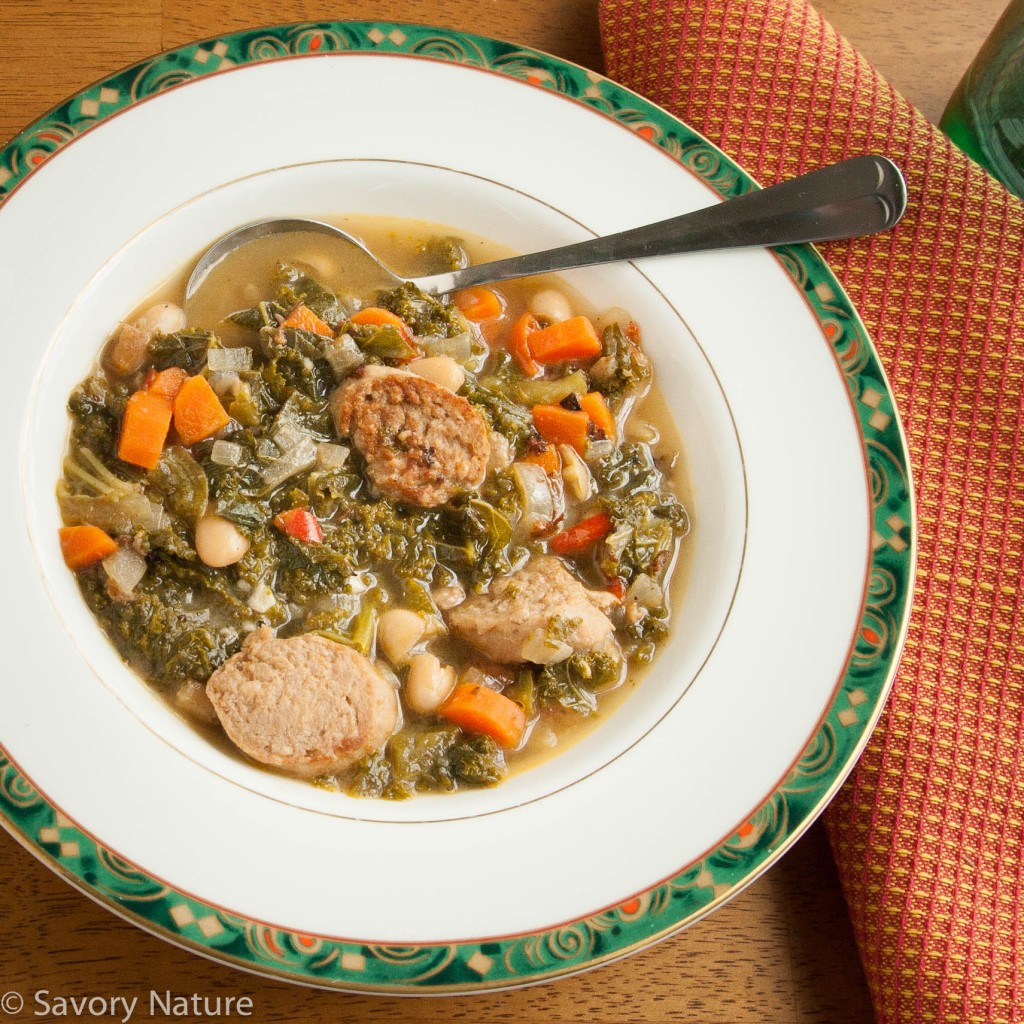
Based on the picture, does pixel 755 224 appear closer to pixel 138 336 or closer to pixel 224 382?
pixel 224 382

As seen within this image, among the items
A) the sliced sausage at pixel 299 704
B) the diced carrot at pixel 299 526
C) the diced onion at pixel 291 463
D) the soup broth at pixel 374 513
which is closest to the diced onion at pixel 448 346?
the soup broth at pixel 374 513

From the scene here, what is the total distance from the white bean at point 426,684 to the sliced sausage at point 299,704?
6.3 inches

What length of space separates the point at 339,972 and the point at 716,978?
139cm

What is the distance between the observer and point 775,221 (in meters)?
3.72

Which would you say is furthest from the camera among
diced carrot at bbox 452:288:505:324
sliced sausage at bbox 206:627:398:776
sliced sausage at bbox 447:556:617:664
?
diced carrot at bbox 452:288:505:324

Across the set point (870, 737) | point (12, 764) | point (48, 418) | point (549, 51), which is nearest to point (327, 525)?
point (48, 418)

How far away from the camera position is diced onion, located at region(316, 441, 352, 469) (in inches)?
145

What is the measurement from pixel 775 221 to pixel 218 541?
7.49 feet

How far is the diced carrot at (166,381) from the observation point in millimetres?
3582

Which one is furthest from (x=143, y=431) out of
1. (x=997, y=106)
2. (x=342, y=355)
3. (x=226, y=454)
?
(x=997, y=106)

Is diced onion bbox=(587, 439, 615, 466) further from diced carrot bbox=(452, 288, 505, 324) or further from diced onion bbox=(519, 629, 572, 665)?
diced onion bbox=(519, 629, 572, 665)

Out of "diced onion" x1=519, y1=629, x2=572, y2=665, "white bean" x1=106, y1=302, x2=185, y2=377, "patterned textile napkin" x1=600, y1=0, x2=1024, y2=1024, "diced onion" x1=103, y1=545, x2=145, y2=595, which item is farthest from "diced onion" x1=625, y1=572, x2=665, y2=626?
"white bean" x1=106, y1=302, x2=185, y2=377

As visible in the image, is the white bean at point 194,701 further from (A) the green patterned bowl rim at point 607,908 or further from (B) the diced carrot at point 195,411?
(B) the diced carrot at point 195,411

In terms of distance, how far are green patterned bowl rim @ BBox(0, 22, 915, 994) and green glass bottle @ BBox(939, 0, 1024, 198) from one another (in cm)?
116
